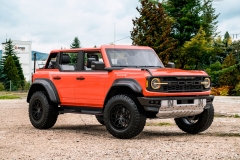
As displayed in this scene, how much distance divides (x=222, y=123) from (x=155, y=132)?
292cm

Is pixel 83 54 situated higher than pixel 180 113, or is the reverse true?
pixel 83 54

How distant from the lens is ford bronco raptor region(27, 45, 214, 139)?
359 inches

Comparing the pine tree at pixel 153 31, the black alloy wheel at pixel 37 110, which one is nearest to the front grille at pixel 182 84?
the black alloy wheel at pixel 37 110

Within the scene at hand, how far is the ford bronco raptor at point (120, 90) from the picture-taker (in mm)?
9125

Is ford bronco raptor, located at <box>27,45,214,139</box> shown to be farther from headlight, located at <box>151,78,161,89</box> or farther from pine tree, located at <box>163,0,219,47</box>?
pine tree, located at <box>163,0,219,47</box>

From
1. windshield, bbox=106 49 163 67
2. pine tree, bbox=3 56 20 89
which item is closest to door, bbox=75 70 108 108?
windshield, bbox=106 49 163 67

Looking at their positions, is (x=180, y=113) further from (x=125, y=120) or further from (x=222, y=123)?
(x=222, y=123)

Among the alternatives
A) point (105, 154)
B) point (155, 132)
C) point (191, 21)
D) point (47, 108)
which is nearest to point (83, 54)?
point (47, 108)

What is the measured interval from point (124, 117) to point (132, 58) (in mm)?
1614

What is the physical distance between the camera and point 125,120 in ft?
30.8

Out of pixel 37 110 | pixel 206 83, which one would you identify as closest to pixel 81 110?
pixel 37 110

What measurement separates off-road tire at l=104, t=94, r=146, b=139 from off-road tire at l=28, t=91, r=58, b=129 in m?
2.19

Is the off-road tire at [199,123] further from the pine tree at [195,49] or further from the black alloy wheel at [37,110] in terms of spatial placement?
the pine tree at [195,49]

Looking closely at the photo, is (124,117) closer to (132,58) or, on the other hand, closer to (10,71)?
(132,58)
